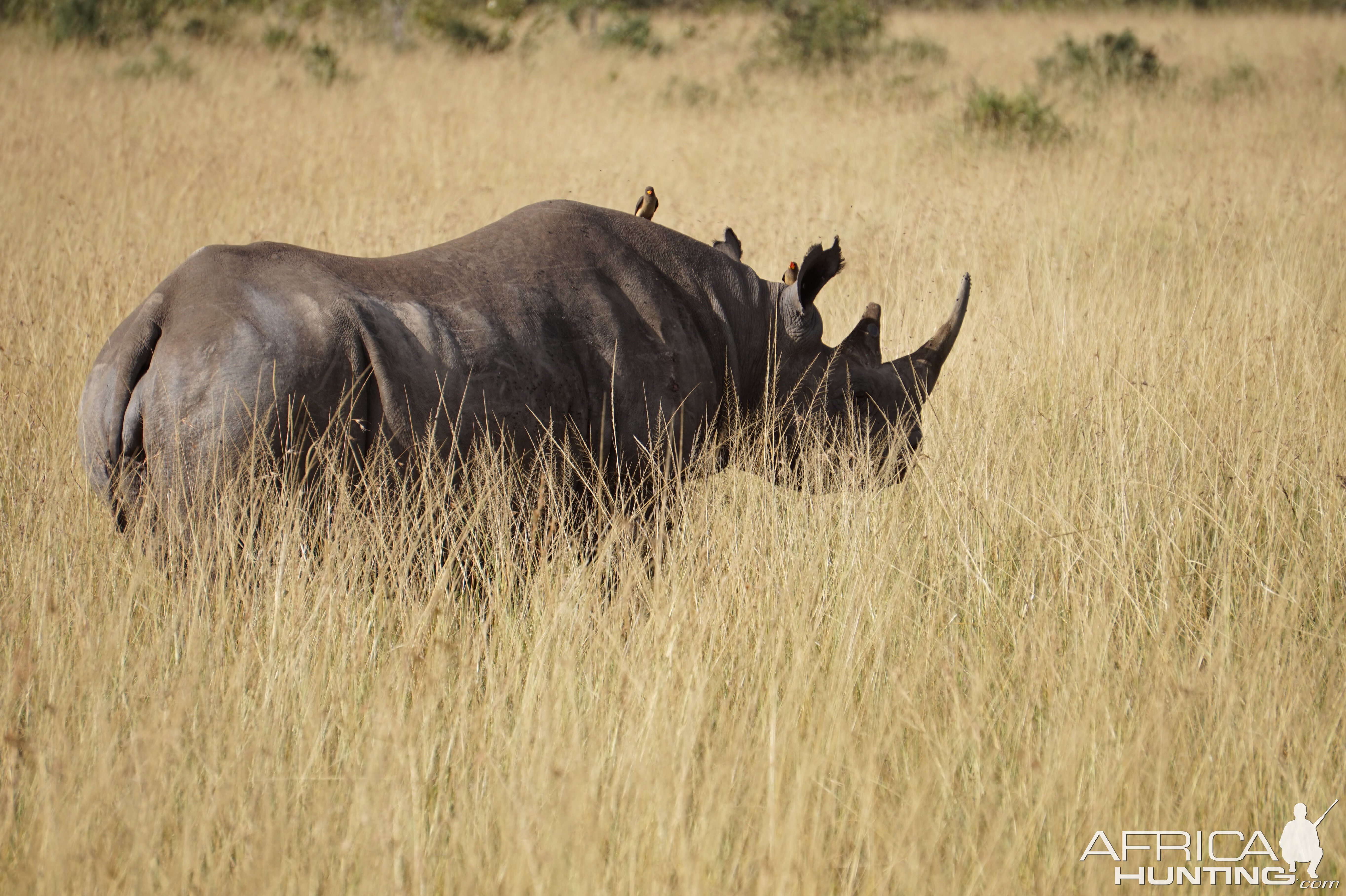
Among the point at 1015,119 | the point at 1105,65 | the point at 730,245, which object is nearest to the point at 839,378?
the point at 730,245

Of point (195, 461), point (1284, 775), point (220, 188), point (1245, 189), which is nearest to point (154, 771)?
point (195, 461)

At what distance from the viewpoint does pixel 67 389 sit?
15.3ft

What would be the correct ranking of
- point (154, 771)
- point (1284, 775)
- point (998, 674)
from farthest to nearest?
point (998, 674) → point (1284, 775) → point (154, 771)

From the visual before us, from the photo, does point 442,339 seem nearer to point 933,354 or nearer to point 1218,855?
point 933,354

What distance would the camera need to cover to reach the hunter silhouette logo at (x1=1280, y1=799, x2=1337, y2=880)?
2.14 metres

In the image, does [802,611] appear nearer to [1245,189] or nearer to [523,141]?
[1245,189]

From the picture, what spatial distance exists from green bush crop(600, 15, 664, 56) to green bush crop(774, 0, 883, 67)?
262cm

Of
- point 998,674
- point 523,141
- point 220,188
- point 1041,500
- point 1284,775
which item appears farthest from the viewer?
point 523,141

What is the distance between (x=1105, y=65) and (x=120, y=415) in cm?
1400

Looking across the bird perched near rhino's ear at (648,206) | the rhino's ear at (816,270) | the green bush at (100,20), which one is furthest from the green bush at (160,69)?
the rhino's ear at (816,270)

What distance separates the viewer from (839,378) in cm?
447

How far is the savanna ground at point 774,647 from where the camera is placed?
6.78 feet

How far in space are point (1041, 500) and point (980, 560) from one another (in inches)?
21.2

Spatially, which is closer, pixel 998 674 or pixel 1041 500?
pixel 998 674
